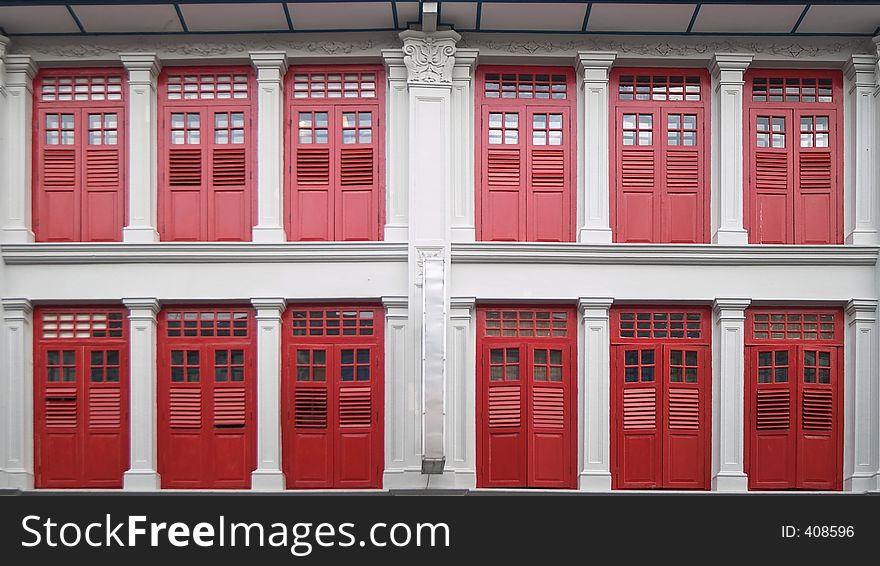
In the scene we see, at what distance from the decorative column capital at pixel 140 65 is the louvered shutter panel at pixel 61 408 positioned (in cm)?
394

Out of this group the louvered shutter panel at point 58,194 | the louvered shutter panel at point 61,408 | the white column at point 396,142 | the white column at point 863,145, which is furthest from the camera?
the louvered shutter panel at point 58,194

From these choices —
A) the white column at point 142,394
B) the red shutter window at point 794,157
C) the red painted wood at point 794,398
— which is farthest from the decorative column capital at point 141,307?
the red shutter window at point 794,157

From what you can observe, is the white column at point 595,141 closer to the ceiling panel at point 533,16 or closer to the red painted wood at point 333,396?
the ceiling panel at point 533,16

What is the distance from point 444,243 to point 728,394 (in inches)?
155

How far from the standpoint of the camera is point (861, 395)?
1878 cm

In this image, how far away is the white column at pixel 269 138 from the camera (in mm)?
19016

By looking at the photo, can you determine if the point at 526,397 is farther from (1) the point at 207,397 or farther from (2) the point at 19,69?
(2) the point at 19,69

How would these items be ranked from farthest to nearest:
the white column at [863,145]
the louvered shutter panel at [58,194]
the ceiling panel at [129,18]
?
1. the louvered shutter panel at [58,194]
2. the white column at [863,145]
3. the ceiling panel at [129,18]

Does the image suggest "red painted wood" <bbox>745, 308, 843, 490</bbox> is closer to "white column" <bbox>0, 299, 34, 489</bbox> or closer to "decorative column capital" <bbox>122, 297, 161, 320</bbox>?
"decorative column capital" <bbox>122, 297, 161, 320</bbox>

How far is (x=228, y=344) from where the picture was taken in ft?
62.2

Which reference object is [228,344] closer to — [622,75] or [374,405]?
[374,405]

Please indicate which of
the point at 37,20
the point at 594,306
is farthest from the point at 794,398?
the point at 37,20

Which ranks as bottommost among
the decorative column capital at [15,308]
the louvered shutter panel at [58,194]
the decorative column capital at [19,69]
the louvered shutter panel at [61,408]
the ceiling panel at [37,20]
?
the louvered shutter panel at [61,408]

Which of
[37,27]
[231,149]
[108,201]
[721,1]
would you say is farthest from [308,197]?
[721,1]
